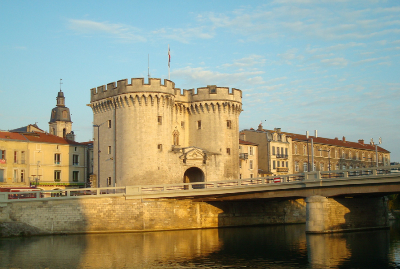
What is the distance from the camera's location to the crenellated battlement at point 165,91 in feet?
193

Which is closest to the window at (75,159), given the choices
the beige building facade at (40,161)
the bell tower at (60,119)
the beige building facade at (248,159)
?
the beige building facade at (40,161)

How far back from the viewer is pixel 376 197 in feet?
168

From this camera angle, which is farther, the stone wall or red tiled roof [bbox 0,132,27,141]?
red tiled roof [bbox 0,132,27,141]

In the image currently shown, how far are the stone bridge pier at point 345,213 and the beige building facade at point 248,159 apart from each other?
25055mm

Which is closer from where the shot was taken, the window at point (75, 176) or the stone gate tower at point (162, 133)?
the stone gate tower at point (162, 133)

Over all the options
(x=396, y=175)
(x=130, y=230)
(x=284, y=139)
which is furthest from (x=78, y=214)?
(x=284, y=139)

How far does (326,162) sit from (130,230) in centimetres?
5088

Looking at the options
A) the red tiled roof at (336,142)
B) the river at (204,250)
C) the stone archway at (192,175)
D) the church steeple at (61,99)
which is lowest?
the river at (204,250)

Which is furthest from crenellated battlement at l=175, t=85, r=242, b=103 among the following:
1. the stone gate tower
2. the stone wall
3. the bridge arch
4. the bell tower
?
the bell tower

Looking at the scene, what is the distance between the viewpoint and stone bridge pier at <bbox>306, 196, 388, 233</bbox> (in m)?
44.5

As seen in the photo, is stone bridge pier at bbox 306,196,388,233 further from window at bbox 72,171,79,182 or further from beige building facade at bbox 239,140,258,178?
window at bbox 72,171,79,182

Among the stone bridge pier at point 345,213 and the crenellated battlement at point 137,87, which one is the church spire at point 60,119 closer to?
the crenellated battlement at point 137,87

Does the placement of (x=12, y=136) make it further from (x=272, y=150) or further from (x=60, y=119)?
(x=60, y=119)

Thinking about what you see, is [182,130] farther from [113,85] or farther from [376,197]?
[376,197]
